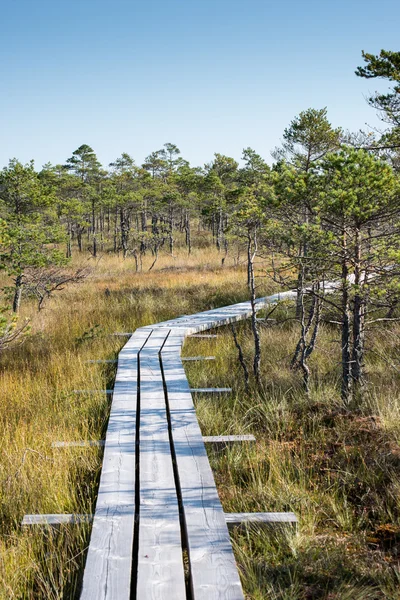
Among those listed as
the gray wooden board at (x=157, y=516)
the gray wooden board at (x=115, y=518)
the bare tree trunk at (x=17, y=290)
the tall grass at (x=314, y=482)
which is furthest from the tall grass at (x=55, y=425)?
the tall grass at (x=314, y=482)

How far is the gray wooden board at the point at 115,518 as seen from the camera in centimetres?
237

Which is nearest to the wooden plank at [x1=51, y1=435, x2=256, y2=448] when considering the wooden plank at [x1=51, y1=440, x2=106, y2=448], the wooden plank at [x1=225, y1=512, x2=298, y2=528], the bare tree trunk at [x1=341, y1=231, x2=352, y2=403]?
the wooden plank at [x1=51, y1=440, x2=106, y2=448]

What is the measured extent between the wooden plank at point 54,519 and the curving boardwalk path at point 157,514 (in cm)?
9

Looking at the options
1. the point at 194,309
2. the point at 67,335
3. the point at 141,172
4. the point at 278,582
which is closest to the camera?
the point at 278,582

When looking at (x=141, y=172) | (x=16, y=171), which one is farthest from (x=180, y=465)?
(x=141, y=172)

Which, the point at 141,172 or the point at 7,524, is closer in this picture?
the point at 7,524

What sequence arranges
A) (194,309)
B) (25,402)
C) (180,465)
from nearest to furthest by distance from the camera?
(180,465), (25,402), (194,309)

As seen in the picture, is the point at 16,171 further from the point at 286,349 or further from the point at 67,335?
the point at 286,349

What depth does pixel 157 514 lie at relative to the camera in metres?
3.02

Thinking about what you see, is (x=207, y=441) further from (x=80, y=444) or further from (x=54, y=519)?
(x=54, y=519)

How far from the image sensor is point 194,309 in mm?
11742

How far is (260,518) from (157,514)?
0.69m

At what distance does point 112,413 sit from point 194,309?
7010 millimetres

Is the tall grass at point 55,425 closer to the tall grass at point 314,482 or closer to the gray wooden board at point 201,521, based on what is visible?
the gray wooden board at point 201,521
